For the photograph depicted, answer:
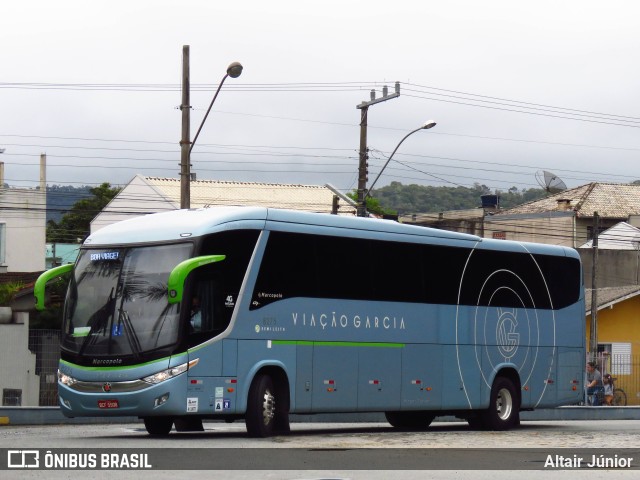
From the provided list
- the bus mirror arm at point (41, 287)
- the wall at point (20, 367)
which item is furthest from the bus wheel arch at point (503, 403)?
the wall at point (20, 367)

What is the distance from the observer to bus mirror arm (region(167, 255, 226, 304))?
1811 centimetres

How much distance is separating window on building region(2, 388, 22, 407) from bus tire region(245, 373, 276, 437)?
16.4m

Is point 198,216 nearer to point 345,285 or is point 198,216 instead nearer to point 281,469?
point 345,285

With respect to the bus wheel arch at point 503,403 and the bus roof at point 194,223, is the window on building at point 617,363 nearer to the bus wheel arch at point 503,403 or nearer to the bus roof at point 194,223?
the bus wheel arch at point 503,403

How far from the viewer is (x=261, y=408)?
19.6 metres

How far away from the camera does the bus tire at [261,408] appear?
19516 mm

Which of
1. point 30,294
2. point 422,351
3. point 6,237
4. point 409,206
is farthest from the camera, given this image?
point 409,206

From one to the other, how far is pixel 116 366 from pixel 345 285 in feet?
14.4

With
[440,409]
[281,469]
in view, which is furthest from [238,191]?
[281,469]

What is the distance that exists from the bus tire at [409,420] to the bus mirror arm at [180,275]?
7660 millimetres

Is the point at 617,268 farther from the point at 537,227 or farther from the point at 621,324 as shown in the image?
the point at 621,324

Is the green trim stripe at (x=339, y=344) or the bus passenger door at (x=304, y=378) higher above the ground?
the green trim stripe at (x=339, y=344)

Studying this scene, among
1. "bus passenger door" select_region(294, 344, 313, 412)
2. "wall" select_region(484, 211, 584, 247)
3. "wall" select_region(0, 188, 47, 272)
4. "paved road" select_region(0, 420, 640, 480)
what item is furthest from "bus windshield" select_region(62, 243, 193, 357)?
"wall" select_region(484, 211, 584, 247)

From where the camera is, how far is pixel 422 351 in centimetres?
2314
